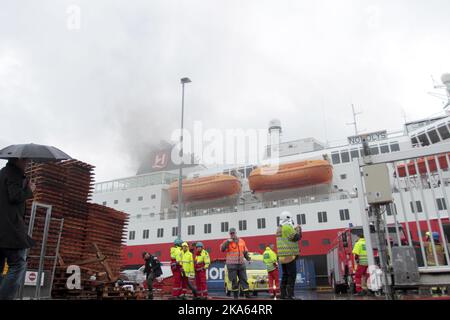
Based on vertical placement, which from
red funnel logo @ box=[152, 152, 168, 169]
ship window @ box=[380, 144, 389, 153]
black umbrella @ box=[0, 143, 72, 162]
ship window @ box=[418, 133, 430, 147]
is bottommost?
black umbrella @ box=[0, 143, 72, 162]

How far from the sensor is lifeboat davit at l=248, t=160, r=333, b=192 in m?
20.2

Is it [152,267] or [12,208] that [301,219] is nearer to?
[152,267]

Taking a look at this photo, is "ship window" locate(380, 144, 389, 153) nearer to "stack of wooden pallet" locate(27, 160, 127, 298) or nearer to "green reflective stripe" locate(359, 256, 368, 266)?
"green reflective stripe" locate(359, 256, 368, 266)

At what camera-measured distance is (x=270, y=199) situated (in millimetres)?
22750

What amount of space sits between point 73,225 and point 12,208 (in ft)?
17.0

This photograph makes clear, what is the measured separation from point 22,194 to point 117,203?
25.3 m

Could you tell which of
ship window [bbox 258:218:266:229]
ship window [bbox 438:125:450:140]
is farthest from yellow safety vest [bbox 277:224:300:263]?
ship window [bbox 438:125:450:140]

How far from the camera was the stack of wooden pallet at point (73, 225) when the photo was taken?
6.79 meters

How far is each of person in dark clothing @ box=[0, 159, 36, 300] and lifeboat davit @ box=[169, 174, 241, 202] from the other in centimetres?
1921

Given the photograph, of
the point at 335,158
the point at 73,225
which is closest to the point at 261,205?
the point at 335,158

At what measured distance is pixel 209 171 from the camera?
26875 millimetres

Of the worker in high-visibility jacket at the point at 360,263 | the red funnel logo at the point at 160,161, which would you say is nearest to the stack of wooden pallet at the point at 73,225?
the worker in high-visibility jacket at the point at 360,263

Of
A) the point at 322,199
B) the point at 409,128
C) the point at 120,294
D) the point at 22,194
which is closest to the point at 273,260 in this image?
the point at 120,294
